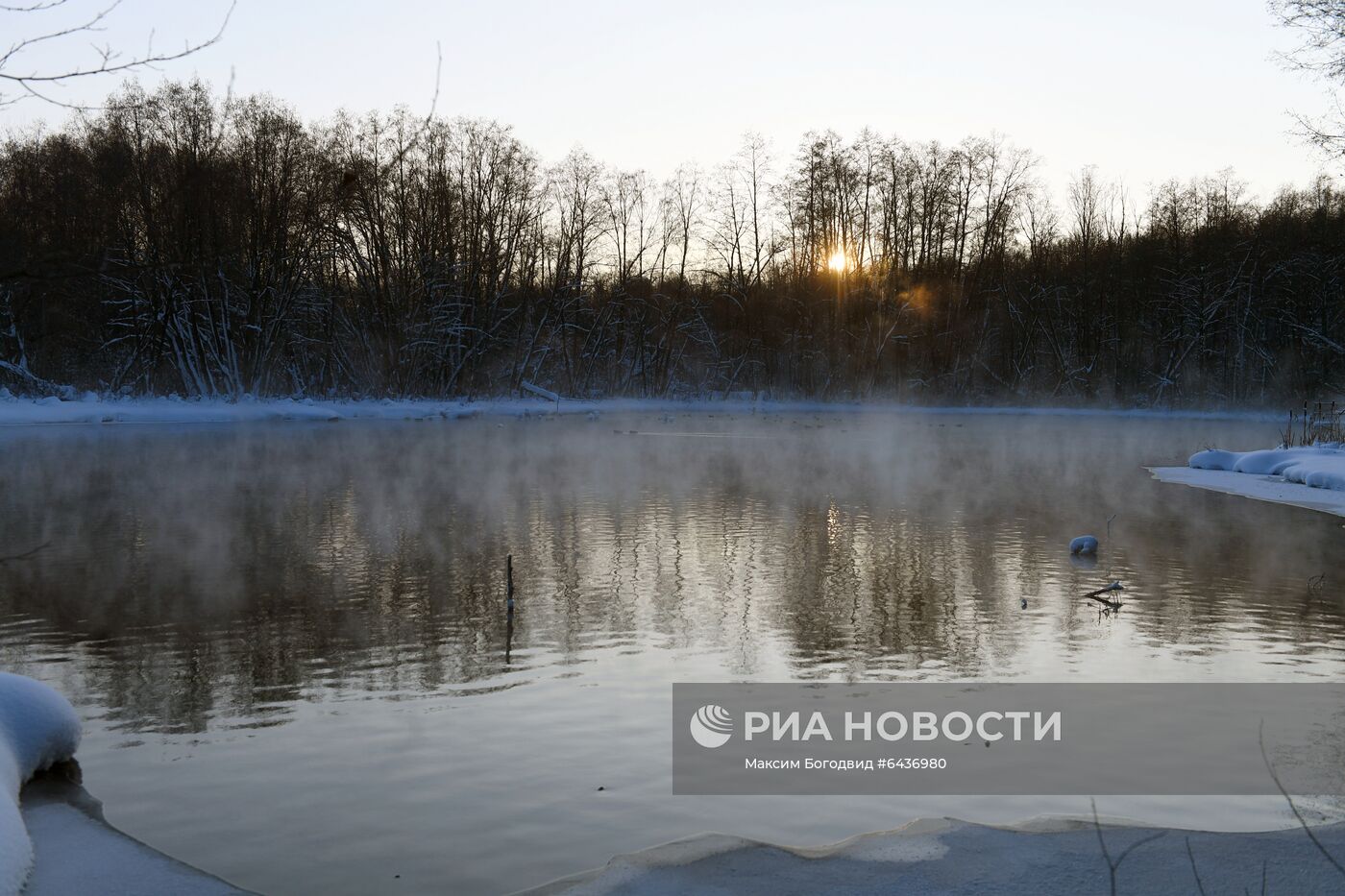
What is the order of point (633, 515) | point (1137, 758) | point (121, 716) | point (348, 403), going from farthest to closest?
point (348, 403)
point (633, 515)
point (121, 716)
point (1137, 758)

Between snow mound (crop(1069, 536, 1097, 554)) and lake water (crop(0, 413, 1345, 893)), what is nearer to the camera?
lake water (crop(0, 413, 1345, 893))

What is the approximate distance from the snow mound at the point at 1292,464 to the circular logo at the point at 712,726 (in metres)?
17.7

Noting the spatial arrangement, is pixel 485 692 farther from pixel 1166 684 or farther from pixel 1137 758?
pixel 1166 684

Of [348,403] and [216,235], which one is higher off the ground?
[216,235]

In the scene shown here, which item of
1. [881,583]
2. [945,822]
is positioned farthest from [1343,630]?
[945,822]

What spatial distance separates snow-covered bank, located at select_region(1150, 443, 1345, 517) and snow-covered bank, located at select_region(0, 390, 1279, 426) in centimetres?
2820

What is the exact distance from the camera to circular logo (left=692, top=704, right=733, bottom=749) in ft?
25.7

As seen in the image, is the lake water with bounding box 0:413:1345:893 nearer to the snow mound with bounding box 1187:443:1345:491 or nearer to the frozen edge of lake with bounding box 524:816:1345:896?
the frozen edge of lake with bounding box 524:816:1345:896

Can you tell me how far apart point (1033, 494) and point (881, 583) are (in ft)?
33.9

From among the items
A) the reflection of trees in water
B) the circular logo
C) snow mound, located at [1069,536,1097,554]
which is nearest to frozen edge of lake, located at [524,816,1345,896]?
the circular logo

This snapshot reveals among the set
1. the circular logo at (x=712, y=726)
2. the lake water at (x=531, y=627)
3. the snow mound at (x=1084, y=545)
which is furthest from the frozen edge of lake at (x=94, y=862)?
the snow mound at (x=1084, y=545)

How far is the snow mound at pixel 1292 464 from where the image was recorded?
22.0 meters

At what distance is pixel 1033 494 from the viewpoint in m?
22.4

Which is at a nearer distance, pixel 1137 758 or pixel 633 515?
pixel 1137 758
